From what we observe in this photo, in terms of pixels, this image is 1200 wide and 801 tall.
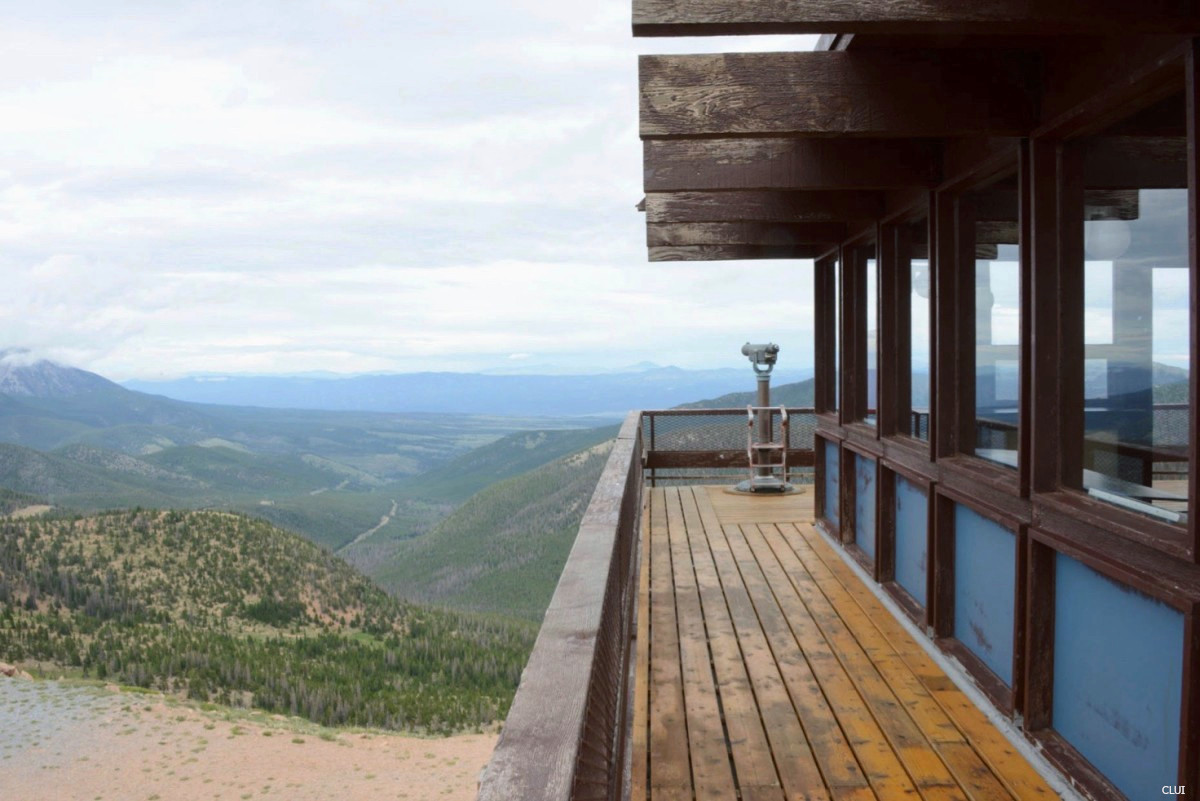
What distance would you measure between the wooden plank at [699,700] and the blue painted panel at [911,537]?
47.4 inches

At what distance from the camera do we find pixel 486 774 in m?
1.50

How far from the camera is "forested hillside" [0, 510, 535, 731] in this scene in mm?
52312

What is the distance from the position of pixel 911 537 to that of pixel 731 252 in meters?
3.38

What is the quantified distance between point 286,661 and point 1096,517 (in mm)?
57186

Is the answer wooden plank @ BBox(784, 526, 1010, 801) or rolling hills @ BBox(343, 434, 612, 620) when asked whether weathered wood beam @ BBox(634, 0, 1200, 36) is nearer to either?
wooden plank @ BBox(784, 526, 1010, 801)

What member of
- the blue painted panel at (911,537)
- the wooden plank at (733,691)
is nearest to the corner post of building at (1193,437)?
the wooden plank at (733,691)

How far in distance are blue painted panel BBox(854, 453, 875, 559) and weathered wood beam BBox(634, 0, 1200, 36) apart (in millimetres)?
4100

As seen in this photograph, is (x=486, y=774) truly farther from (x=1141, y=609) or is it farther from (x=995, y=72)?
(x=995, y=72)

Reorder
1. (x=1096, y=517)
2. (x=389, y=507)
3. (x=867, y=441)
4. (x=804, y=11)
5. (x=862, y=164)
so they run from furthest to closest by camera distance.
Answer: (x=389, y=507), (x=867, y=441), (x=862, y=164), (x=1096, y=517), (x=804, y=11)

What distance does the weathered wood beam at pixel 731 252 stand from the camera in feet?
25.9

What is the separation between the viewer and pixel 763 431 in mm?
10352

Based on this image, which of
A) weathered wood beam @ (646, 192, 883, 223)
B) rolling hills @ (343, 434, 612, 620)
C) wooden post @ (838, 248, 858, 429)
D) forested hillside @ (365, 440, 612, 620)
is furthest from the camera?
rolling hills @ (343, 434, 612, 620)

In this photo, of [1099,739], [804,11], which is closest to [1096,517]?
[1099,739]

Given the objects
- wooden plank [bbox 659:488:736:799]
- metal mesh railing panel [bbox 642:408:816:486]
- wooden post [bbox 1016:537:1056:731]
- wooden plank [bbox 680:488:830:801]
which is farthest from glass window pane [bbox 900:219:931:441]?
metal mesh railing panel [bbox 642:408:816:486]
